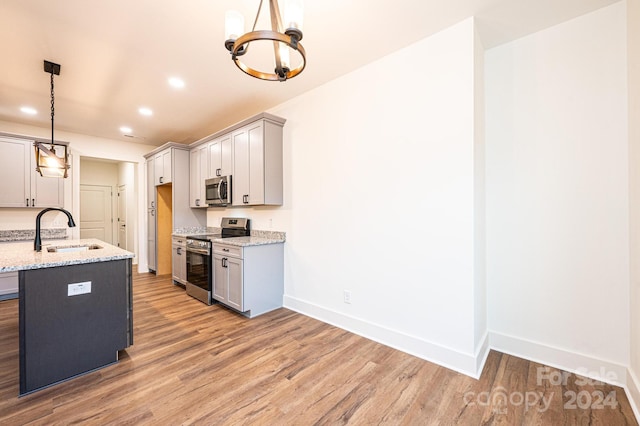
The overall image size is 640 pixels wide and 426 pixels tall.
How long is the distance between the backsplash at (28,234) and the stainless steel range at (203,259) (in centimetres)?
257

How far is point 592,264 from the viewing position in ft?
6.91

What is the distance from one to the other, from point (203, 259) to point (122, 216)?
4804 mm

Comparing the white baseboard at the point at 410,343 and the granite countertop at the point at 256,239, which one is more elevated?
the granite countertop at the point at 256,239

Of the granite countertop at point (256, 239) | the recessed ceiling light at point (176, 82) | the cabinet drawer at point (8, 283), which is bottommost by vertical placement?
the cabinet drawer at point (8, 283)

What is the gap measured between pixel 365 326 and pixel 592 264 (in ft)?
6.29

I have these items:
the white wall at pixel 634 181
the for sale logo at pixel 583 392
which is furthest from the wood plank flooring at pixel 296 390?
the white wall at pixel 634 181

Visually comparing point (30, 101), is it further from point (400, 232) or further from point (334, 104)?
point (400, 232)

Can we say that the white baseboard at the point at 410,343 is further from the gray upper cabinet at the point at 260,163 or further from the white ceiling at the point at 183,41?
the white ceiling at the point at 183,41

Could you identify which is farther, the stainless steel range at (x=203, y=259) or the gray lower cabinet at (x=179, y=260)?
the gray lower cabinet at (x=179, y=260)

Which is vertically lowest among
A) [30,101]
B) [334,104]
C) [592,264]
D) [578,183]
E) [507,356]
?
[507,356]

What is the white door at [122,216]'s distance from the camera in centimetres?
691

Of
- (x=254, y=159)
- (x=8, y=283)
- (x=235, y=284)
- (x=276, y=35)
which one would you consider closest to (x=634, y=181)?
(x=276, y=35)

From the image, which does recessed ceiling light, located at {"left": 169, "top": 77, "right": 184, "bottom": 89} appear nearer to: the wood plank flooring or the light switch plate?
the light switch plate

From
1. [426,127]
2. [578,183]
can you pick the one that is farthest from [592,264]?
[426,127]
